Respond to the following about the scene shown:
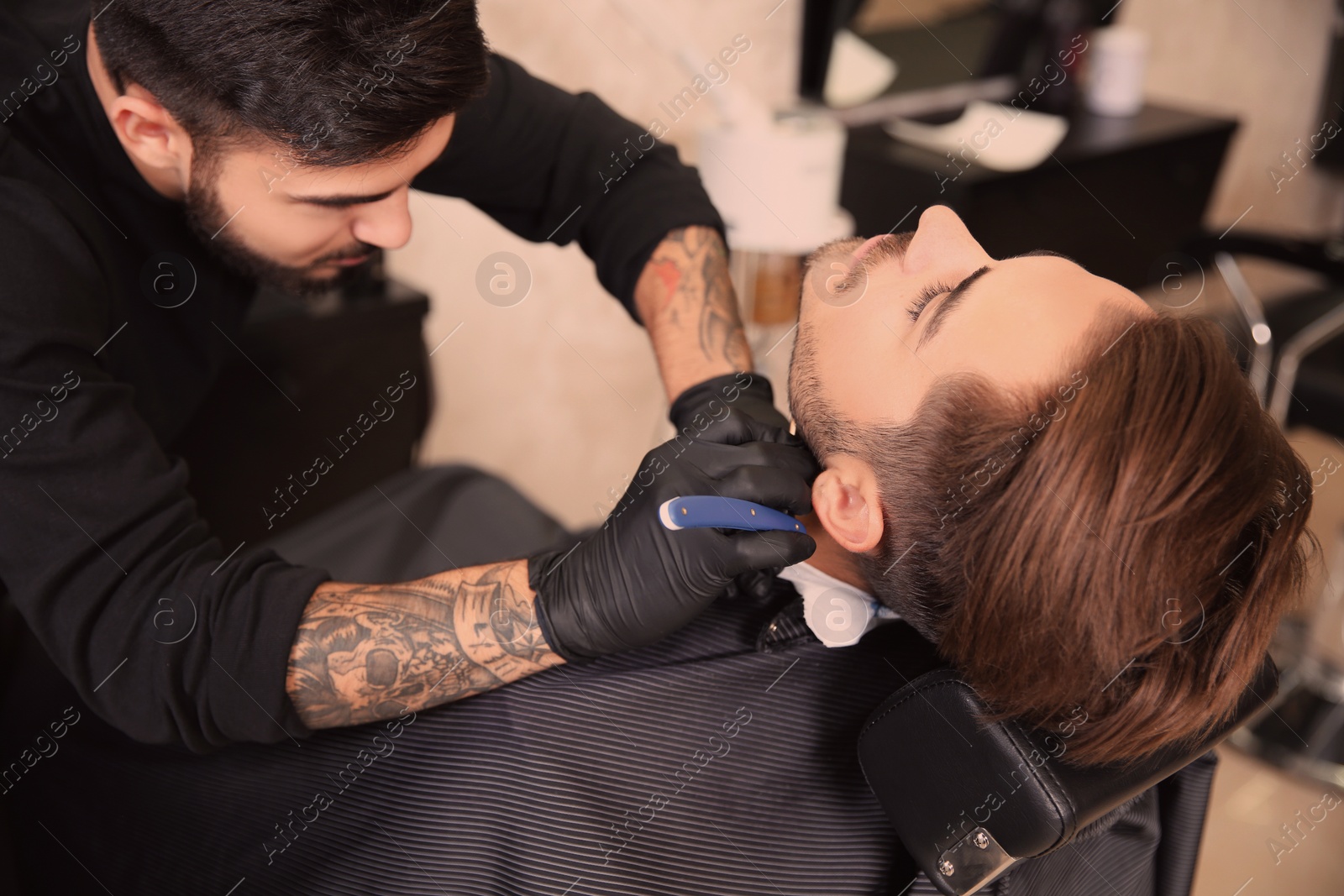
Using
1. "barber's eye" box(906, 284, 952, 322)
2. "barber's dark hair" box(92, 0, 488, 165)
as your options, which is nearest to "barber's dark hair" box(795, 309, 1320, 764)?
"barber's eye" box(906, 284, 952, 322)

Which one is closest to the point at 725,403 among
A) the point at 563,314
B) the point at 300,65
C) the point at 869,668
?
the point at 869,668

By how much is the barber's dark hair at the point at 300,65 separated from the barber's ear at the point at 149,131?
0.02 metres

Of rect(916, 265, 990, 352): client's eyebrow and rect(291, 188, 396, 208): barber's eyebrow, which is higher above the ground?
rect(291, 188, 396, 208): barber's eyebrow

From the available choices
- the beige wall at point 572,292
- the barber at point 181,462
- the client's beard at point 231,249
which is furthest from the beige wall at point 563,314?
the barber at point 181,462

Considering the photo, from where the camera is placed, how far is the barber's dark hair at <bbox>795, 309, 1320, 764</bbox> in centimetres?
84

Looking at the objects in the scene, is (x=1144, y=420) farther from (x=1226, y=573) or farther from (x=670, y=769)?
(x=670, y=769)

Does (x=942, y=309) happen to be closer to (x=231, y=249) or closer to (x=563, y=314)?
(x=231, y=249)

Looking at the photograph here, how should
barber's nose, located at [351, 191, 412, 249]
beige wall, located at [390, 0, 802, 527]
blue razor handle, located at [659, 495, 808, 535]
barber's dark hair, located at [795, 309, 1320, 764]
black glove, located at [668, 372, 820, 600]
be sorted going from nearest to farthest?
barber's dark hair, located at [795, 309, 1320, 764] → blue razor handle, located at [659, 495, 808, 535] → black glove, located at [668, 372, 820, 600] → barber's nose, located at [351, 191, 412, 249] → beige wall, located at [390, 0, 802, 527]

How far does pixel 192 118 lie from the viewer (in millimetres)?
1086

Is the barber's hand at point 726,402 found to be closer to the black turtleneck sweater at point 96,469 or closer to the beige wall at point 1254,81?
the black turtleneck sweater at point 96,469

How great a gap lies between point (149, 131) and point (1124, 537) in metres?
1.15

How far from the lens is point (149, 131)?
1.15 meters

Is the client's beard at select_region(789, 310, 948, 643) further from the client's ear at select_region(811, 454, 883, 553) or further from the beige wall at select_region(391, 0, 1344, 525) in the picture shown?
the beige wall at select_region(391, 0, 1344, 525)

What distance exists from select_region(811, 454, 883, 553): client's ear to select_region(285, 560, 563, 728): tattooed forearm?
0.34 m
